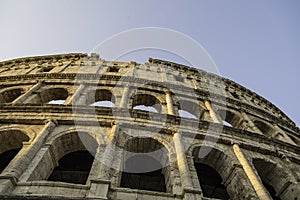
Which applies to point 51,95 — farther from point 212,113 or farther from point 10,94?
point 212,113

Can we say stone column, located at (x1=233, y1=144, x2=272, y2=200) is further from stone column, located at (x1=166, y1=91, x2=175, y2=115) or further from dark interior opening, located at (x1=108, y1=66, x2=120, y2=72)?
dark interior opening, located at (x1=108, y1=66, x2=120, y2=72)

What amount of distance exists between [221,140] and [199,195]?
3843mm

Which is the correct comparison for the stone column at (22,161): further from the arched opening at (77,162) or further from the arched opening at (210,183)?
the arched opening at (210,183)

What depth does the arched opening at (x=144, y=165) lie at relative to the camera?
9.13 m

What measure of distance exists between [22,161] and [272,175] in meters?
9.21

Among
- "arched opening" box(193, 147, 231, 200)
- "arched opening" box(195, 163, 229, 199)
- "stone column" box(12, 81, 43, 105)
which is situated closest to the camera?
"arched opening" box(193, 147, 231, 200)

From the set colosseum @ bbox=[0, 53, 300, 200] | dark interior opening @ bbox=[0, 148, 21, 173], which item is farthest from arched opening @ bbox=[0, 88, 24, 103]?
dark interior opening @ bbox=[0, 148, 21, 173]

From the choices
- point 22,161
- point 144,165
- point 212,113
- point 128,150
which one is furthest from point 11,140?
point 212,113

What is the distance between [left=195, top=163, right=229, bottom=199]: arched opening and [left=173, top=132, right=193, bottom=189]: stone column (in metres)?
1.88

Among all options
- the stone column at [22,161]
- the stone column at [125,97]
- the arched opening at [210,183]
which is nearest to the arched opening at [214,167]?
the arched opening at [210,183]

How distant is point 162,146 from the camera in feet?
29.8

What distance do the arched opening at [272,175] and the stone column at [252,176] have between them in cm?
102

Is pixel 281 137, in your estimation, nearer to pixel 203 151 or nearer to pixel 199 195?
pixel 203 151

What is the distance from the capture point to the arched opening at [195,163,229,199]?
9.78 m
